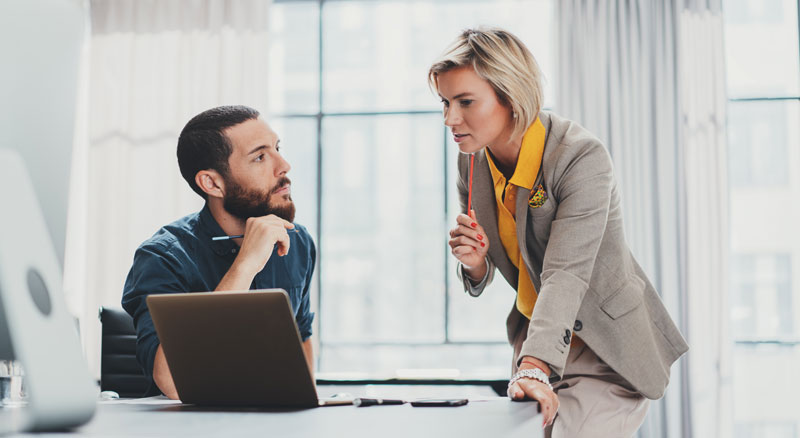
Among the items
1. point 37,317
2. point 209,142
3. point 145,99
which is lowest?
point 37,317

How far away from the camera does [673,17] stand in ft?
15.4

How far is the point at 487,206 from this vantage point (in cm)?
184

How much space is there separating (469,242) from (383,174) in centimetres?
338

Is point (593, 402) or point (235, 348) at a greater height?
point (235, 348)

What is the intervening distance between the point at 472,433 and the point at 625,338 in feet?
3.16

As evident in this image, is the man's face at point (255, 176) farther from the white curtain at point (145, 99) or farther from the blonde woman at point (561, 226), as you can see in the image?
the white curtain at point (145, 99)

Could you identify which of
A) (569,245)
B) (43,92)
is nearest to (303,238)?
(569,245)

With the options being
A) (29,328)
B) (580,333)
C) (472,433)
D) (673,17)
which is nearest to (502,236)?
(580,333)

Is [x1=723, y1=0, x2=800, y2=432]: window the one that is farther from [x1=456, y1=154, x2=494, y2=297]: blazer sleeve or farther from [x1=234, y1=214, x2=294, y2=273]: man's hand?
[x1=234, y1=214, x2=294, y2=273]: man's hand

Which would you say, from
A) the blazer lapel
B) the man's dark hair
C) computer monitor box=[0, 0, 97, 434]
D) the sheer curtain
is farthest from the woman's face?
the sheer curtain

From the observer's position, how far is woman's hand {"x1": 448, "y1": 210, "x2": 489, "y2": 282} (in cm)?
171

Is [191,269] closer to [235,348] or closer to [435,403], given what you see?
[235,348]

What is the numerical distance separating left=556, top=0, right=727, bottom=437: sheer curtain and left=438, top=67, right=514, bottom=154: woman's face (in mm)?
3041

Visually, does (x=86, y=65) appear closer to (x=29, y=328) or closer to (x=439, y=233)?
(x=439, y=233)
